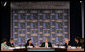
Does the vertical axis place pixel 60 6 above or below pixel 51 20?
above

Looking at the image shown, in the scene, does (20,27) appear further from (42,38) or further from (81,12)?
(81,12)

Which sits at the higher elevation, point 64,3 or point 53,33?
point 64,3

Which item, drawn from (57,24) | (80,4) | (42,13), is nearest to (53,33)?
(57,24)

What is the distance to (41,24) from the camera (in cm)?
1063

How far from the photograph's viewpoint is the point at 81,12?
1039cm

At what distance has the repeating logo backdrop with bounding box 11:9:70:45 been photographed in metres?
10.6

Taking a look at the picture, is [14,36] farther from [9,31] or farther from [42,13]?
[42,13]

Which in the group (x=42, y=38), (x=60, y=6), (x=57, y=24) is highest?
(x=60, y=6)

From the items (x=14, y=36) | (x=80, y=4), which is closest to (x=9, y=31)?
(x=14, y=36)

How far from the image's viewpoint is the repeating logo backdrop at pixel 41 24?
10.6m

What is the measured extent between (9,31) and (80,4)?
3.84m

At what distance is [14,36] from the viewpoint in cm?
1075

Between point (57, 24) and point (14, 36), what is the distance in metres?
2.29

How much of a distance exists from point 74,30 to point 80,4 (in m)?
1.33
